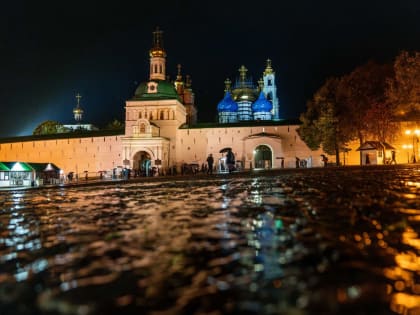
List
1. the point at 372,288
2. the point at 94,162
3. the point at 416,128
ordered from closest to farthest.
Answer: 1. the point at 372,288
2. the point at 416,128
3. the point at 94,162

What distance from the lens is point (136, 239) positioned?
546 centimetres

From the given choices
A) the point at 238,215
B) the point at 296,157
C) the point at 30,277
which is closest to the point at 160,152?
the point at 296,157

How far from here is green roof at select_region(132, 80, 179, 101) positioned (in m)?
56.9

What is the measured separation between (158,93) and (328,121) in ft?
84.0

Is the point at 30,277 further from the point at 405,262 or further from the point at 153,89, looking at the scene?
the point at 153,89

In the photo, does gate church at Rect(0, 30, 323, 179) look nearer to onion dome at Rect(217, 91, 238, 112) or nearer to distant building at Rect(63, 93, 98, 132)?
onion dome at Rect(217, 91, 238, 112)

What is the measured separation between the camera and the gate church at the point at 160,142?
168 feet

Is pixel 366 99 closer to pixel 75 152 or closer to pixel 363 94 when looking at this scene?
pixel 363 94

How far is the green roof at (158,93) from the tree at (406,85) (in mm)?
30150

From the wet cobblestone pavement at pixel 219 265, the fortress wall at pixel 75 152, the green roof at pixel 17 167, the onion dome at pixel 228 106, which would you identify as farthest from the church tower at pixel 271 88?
the wet cobblestone pavement at pixel 219 265

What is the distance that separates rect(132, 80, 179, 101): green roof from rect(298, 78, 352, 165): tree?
20.9 m

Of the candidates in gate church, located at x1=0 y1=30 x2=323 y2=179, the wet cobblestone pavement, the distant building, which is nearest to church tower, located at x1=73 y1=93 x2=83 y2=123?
the distant building

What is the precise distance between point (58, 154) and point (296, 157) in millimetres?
34264

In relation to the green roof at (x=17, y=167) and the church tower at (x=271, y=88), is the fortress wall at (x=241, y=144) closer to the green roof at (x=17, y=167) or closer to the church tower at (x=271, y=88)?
the green roof at (x=17, y=167)
